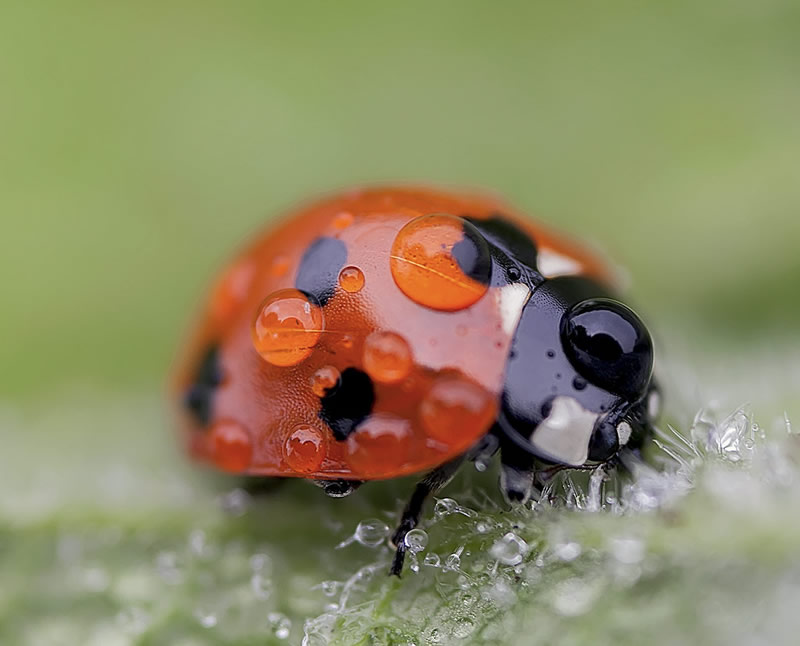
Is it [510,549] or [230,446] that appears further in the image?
[230,446]

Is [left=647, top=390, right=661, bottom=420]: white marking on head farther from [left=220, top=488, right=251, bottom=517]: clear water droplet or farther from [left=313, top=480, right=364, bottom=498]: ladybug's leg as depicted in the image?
[left=220, top=488, right=251, bottom=517]: clear water droplet

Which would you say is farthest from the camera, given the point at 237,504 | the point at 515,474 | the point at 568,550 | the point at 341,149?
the point at 341,149

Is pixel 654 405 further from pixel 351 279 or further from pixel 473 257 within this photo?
pixel 351 279

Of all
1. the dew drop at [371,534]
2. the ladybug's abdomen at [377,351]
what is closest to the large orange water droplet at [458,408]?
the ladybug's abdomen at [377,351]

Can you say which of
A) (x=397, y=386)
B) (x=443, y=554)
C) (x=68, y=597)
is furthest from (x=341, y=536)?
(x=68, y=597)

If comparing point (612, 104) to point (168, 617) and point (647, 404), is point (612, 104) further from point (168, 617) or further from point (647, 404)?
point (168, 617)

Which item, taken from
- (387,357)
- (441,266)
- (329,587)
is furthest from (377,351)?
(329,587)
